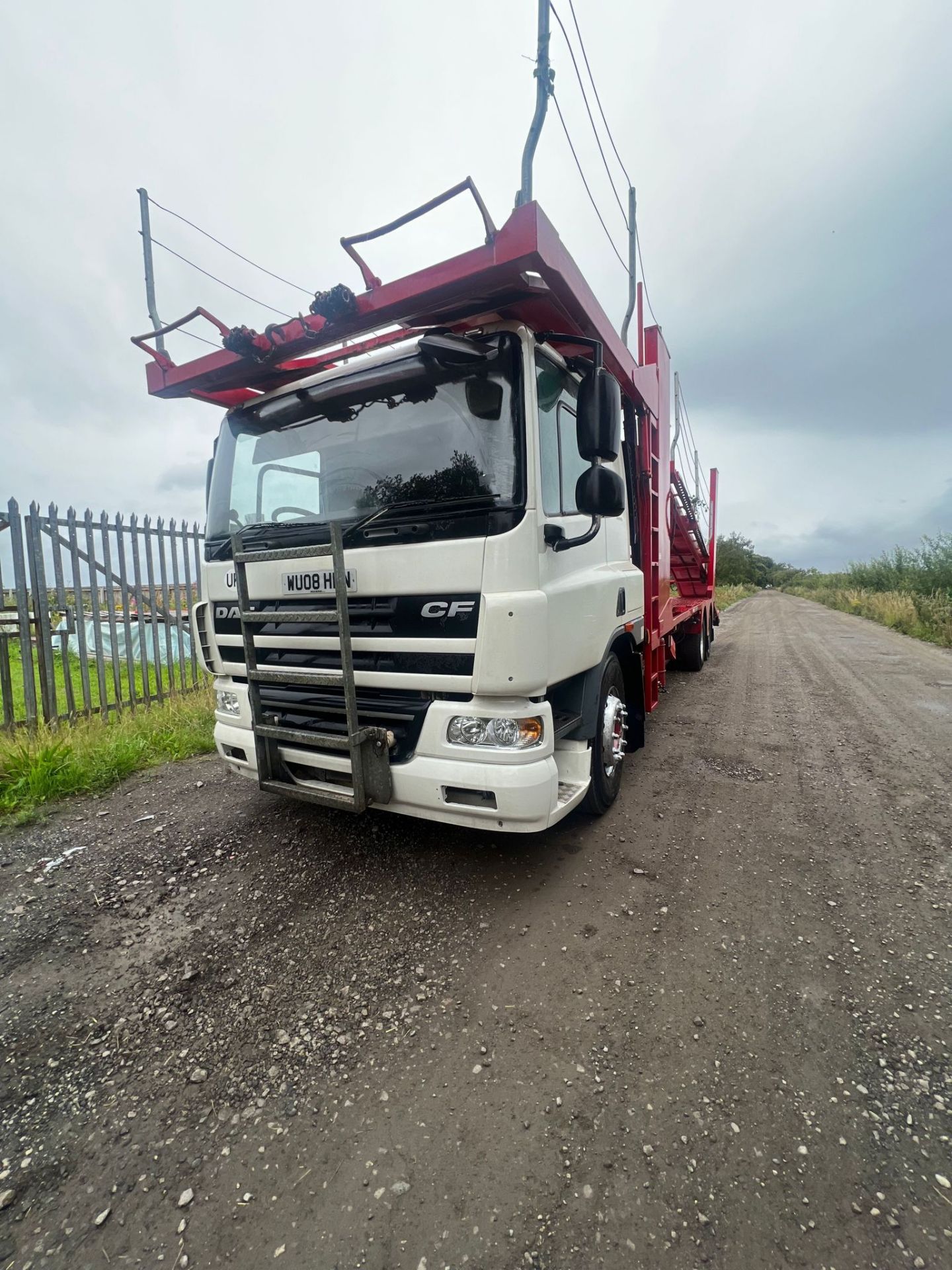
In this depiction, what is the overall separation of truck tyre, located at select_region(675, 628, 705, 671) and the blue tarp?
21.3ft

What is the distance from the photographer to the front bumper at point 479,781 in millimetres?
2426

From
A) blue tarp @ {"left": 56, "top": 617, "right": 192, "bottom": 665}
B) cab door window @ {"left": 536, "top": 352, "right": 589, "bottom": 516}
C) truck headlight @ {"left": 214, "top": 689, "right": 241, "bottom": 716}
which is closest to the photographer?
cab door window @ {"left": 536, "top": 352, "right": 589, "bottom": 516}

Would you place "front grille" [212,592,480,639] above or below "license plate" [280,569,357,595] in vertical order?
below

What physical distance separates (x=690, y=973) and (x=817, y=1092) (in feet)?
1.75

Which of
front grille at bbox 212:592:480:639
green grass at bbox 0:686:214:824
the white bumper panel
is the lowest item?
green grass at bbox 0:686:214:824

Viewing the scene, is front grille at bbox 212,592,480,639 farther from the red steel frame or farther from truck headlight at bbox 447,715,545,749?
the red steel frame

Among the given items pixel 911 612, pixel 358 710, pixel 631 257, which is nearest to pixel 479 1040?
pixel 358 710

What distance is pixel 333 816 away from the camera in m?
3.51

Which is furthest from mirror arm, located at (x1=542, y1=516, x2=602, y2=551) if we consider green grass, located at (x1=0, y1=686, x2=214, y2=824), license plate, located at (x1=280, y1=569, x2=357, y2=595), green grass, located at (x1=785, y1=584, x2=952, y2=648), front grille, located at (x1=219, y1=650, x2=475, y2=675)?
green grass, located at (x1=785, y1=584, x2=952, y2=648)

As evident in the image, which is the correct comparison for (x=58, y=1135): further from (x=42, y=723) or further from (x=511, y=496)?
(x=42, y=723)

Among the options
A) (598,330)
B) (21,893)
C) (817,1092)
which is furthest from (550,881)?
(598,330)

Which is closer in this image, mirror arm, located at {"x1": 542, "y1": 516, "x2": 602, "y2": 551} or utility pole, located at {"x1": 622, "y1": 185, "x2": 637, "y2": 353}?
mirror arm, located at {"x1": 542, "y1": 516, "x2": 602, "y2": 551}

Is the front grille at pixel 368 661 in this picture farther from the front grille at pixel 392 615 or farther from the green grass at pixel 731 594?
the green grass at pixel 731 594

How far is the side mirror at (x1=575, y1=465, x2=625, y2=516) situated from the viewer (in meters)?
2.62
